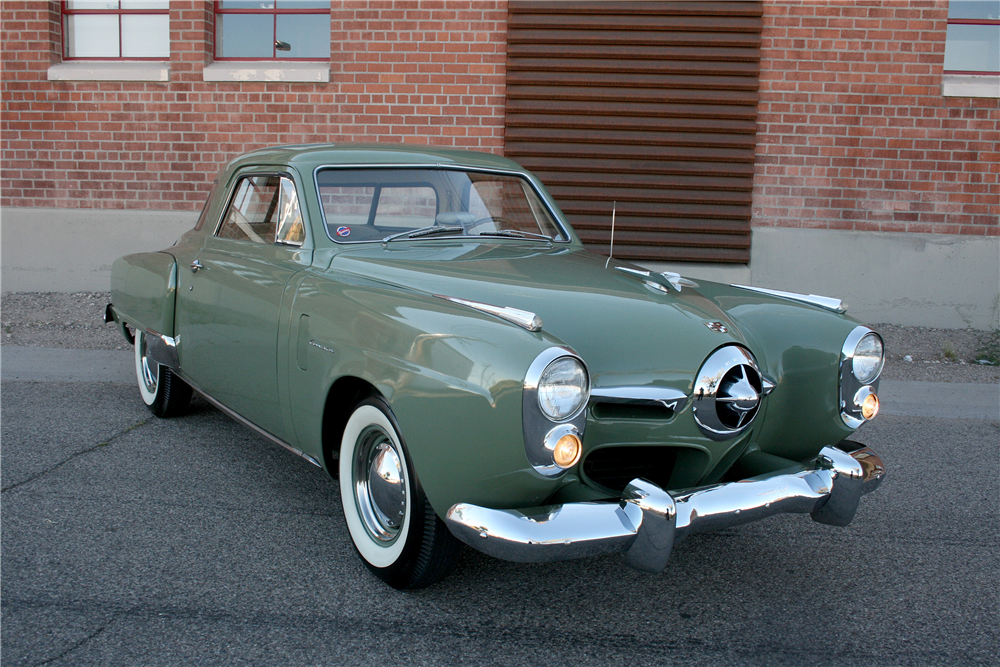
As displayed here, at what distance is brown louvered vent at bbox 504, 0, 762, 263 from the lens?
737 centimetres

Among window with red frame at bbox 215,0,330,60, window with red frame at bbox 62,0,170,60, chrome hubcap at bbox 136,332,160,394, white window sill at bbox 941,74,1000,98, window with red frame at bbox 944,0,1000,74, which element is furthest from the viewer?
window with red frame at bbox 62,0,170,60

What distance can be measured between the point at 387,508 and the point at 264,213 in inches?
65.7

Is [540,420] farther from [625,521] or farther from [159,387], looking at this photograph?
[159,387]

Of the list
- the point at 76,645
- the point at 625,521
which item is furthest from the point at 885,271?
the point at 76,645

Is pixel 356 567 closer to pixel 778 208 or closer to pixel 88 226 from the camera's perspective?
pixel 778 208

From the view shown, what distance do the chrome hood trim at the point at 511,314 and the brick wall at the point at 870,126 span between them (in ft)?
18.5

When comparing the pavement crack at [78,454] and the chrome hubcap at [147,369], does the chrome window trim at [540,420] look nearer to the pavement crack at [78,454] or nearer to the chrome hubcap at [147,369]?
the pavement crack at [78,454]

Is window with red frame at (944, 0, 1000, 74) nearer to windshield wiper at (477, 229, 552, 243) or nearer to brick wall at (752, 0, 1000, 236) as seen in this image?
brick wall at (752, 0, 1000, 236)

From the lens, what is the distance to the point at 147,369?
479 cm

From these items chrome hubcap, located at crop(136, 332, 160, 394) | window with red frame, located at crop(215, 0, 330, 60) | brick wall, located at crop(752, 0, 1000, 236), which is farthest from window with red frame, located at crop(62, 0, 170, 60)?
brick wall, located at crop(752, 0, 1000, 236)

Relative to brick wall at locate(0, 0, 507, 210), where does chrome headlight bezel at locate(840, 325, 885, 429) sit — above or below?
below

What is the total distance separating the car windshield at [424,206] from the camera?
342 cm

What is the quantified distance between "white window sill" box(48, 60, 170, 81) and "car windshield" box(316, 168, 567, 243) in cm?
535

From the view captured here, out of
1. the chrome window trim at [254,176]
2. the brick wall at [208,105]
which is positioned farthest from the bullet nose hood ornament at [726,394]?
the brick wall at [208,105]
